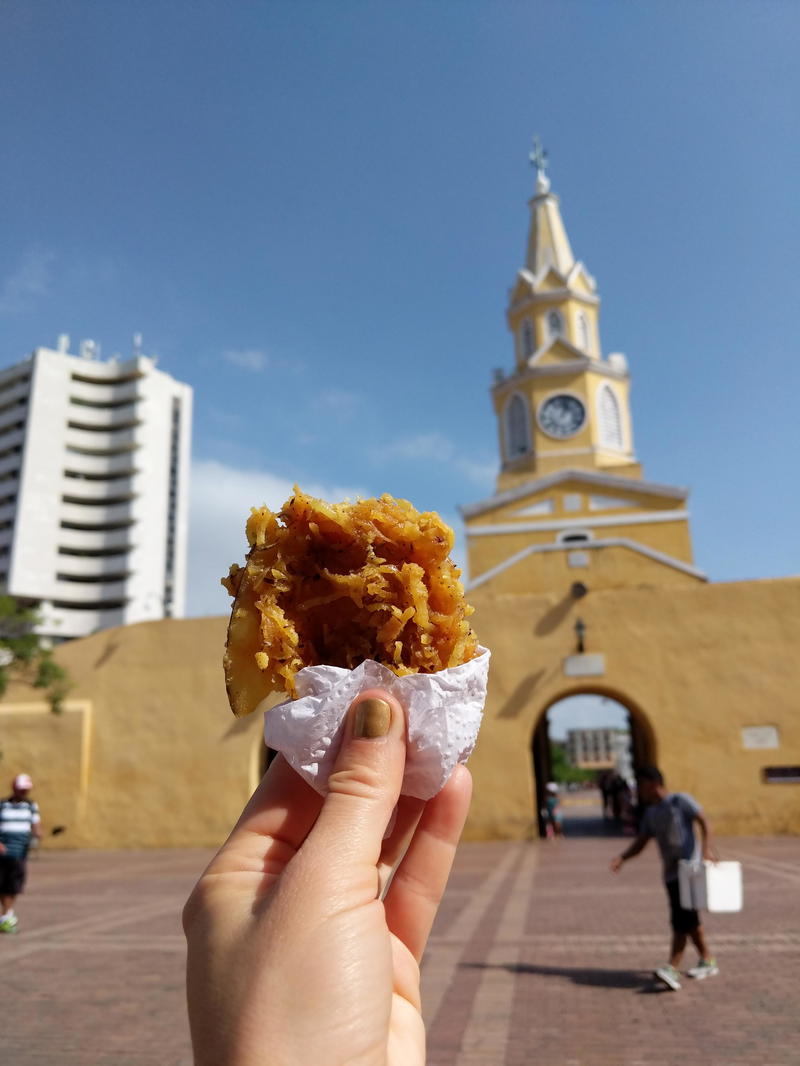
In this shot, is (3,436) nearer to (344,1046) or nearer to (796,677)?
(796,677)

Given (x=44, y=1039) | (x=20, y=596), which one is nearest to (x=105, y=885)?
(x=44, y=1039)

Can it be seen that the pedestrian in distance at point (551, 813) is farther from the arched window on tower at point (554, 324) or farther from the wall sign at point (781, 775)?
the arched window on tower at point (554, 324)

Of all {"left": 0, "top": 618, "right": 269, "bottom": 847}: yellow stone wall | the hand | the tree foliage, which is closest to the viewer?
the hand

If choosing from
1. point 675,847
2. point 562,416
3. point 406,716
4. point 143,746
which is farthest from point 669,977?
point 562,416

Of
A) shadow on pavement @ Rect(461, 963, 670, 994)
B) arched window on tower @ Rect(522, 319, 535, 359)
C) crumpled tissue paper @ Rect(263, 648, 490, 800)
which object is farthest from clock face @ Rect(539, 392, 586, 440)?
crumpled tissue paper @ Rect(263, 648, 490, 800)

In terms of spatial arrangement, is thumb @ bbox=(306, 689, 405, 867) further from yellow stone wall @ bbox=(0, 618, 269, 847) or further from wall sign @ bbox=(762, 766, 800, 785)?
wall sign @ bbox=(762, 766, 800, 785)
